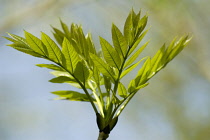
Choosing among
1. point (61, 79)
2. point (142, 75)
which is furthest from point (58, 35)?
point (142, 75)

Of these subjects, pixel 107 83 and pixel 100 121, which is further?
pixel 107 83

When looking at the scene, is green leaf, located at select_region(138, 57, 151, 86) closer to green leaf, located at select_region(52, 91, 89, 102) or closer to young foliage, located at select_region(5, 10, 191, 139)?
young foliage, located at select_region(5, 10, 191, 139)

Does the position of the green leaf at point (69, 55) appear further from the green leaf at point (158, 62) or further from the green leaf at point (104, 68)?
the green leaf at point (158, 62)

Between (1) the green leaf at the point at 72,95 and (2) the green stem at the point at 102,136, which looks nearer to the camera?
(2) the green stem at the point at 102,136

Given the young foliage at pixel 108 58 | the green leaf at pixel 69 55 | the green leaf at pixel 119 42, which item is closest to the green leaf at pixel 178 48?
the young foliage at pixel 108 58

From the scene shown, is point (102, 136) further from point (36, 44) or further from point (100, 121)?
point (36, 44)

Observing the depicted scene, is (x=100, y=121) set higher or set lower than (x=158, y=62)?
lower

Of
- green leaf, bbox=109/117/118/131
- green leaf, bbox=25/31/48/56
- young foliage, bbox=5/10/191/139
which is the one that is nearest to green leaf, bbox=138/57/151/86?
young foliage, bbox=5/10/191/139
